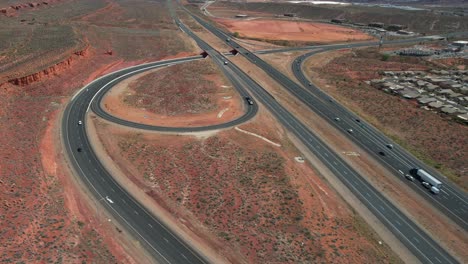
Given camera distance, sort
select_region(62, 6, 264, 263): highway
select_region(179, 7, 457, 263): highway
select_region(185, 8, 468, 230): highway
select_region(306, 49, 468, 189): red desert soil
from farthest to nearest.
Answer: select_region(306, 49, 468, 189): red desert soil, select_region(185, 8, 468, 230): highway, select_region(179, 7, 457, 263): highway, select_region(62, 6, 264, 263): highway

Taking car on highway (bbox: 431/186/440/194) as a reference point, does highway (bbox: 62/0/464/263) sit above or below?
below

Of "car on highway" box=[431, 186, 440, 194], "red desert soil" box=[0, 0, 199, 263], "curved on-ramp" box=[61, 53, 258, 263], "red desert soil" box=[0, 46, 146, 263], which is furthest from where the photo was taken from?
"car on highway" box=[431, 186, 440, 194]

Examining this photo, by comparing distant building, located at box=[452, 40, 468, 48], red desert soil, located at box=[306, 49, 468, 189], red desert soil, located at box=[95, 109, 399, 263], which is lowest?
red desert soil, located at box=[95, 109, 399, 263]

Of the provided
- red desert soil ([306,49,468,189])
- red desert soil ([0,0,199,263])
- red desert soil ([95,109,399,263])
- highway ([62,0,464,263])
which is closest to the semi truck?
red desert soil ([306,49,468,189])

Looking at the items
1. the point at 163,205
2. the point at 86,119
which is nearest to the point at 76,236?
the point at 163,205

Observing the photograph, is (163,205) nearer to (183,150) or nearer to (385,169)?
(183,150)

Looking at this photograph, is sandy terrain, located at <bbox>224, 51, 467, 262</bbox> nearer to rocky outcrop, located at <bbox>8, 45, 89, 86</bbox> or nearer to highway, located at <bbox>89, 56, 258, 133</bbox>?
highway, located at <bbox>89, 56, 258, 133</bbox>

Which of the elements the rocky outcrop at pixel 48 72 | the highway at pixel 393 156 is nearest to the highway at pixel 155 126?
the rocky outcrop at pixel 48 72
